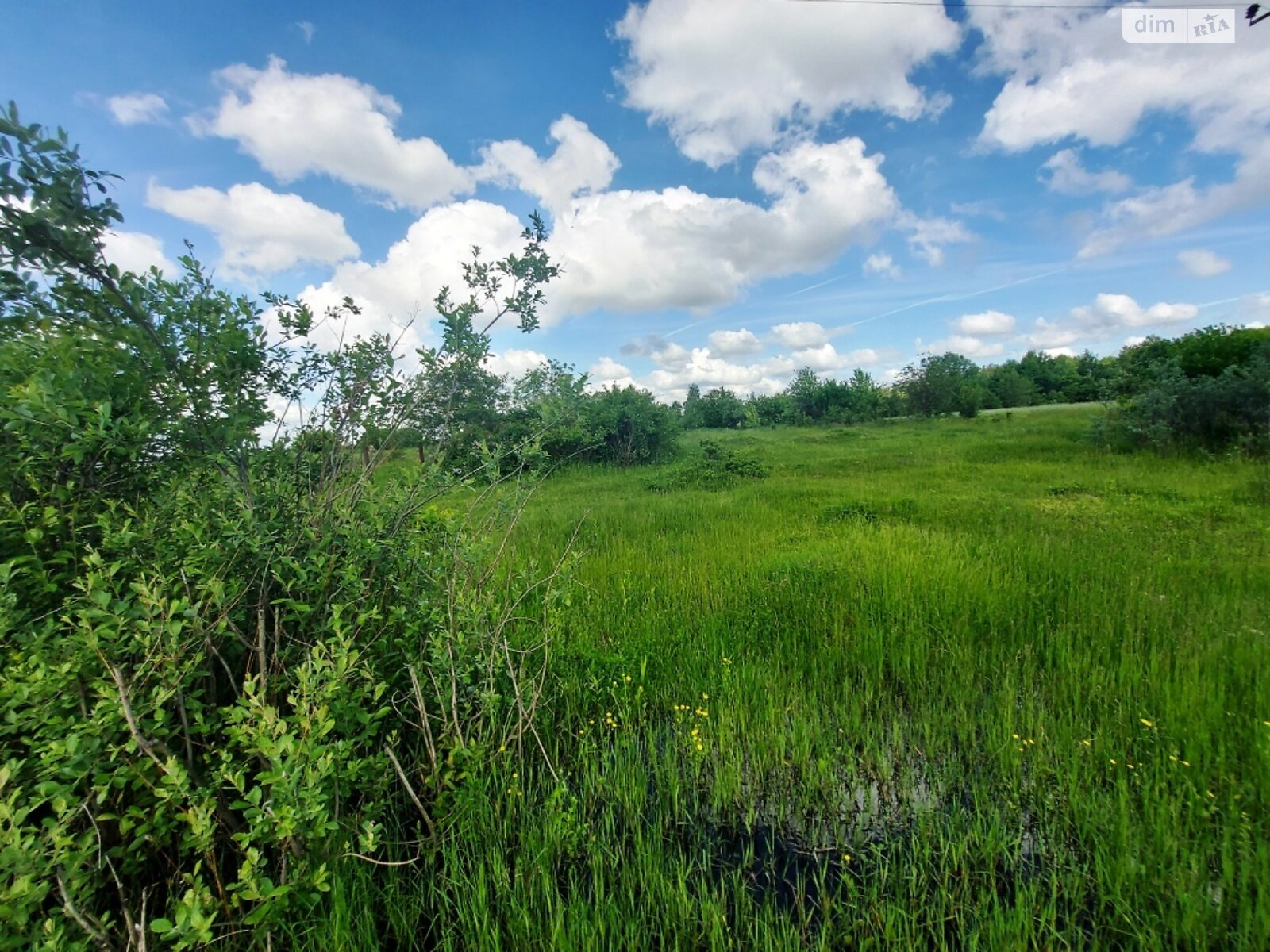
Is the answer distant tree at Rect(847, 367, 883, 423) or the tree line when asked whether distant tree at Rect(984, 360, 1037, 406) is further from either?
distant tree at Rect(847, 367, 883, 423)

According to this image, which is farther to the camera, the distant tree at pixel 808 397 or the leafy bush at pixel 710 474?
the distant tree at pixel 808 397

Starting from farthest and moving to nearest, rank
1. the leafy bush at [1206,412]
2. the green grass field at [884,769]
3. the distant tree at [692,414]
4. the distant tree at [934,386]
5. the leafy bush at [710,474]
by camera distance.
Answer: the distant tree at [692,414] < the distant tree at [934,386] < the leafy bush at [710,474] < the leafy bush at [1206,412] < the green grass field at [884,769]

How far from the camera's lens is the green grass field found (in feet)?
5.98

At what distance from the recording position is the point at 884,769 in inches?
102

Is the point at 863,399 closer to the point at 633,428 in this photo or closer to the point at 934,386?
the point at 934,386

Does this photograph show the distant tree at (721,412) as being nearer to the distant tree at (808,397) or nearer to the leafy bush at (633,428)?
the distant tree at (808,397)

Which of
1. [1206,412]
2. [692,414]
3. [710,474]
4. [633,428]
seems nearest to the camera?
[1206,412]

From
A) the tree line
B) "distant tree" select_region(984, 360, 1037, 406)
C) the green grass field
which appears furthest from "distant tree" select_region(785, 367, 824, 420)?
the green grass field

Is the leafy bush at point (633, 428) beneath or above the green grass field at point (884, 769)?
above

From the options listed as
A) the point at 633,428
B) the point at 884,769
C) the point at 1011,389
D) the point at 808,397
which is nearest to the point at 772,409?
the point at 808,397

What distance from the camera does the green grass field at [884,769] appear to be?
182cm

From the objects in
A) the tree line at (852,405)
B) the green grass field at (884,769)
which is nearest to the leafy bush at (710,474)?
the tree line at (852,405)

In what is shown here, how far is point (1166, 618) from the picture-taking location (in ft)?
12.4

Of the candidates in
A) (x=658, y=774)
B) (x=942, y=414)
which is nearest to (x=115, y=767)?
(x=658, y=774)
